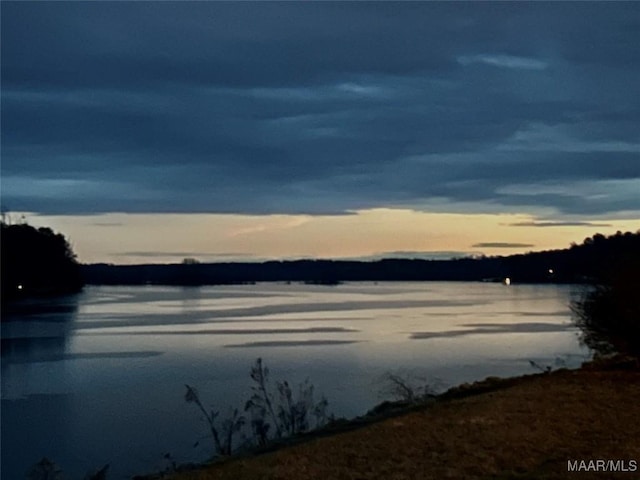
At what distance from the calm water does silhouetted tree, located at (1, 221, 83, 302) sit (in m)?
11.7

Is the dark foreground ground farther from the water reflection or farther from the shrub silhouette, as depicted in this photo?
the water reflection

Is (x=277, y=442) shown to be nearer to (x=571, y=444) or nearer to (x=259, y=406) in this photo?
(x=571, y=444)

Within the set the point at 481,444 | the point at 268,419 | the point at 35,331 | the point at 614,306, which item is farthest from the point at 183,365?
the point at 481,444

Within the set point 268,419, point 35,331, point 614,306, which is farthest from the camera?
point 35,331

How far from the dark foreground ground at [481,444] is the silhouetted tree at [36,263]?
155 feet

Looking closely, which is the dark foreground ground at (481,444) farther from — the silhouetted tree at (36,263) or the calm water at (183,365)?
the silhouetted tree at (36,263)

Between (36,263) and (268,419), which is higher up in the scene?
(36,263)

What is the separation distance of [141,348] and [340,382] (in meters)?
12.2

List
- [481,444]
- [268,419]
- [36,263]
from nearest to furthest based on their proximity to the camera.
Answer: [481,444]
[268,419]
[36,263]

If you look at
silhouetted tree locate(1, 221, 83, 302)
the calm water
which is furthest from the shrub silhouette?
silhouetted tree locate(1, 221, 83, 302)

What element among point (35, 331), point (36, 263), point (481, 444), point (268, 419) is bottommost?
point (268, 419)

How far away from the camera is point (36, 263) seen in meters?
67.4

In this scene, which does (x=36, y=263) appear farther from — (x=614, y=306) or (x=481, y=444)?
(x=481, y=444)

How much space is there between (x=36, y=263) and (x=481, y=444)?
62758mm
